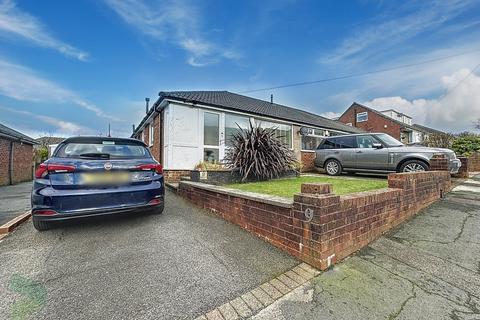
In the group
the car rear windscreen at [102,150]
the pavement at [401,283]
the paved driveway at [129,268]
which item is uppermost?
the car rear windscreen at [102,150]

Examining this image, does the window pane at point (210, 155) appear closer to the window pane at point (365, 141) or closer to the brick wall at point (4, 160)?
the window pane at point (365, 141)

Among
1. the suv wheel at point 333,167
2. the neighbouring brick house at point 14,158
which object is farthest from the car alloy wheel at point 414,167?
the neighbouring brick house at point 14,158

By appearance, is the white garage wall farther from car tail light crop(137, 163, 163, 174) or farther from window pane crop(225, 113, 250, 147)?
car tail light crop(137, 163, 163, 174)

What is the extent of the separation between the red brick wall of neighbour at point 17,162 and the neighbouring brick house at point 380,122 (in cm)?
3193

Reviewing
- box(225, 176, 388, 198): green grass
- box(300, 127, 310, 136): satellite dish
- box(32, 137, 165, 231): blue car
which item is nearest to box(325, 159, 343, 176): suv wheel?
box(225, 176, 388, 198): green grass

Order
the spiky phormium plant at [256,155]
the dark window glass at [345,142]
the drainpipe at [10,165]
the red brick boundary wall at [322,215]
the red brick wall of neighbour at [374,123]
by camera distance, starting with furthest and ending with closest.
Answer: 1. the red brick wall of neighbour at [374,123]
2. the drainpipe at [10,165]
3. the dark window glass at [345,142]
4. the spiky phormium plant at [256,155]
5. the red brick boundary wall at [322,215]

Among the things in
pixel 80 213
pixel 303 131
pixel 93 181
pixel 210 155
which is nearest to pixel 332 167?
pixel 303 131

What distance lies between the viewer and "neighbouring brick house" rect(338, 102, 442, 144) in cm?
2575

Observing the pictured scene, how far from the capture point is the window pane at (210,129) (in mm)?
8406

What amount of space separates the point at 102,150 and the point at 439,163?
781 cm

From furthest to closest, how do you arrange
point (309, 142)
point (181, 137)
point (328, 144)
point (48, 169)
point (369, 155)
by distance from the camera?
point (309, 142) → point (328, 144) → point (181, 137) → point (369, 155) → point (48, 169)

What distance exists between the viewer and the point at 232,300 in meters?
1.89

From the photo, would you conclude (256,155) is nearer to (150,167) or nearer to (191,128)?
(191,128)

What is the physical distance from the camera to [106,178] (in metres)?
3.16
